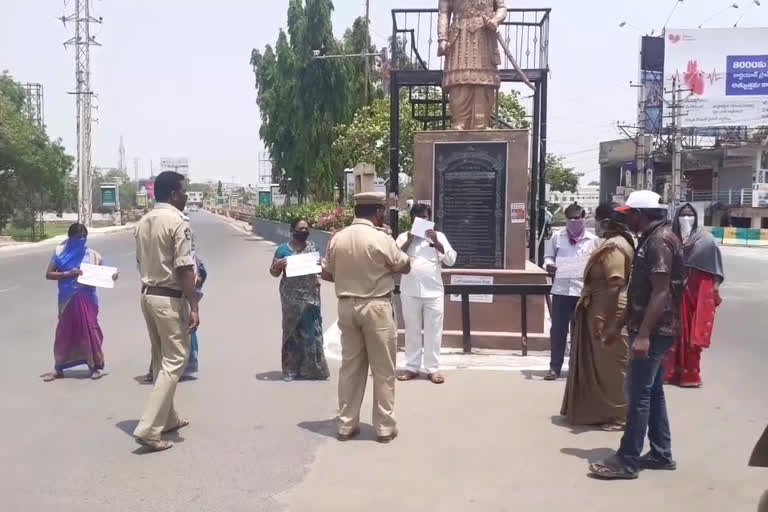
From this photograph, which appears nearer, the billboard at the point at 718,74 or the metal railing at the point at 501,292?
the metal railing at the point at 501,292

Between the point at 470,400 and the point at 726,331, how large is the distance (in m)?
5.70

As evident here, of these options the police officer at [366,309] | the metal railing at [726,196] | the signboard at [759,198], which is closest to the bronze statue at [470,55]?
the police officer at [366,309]

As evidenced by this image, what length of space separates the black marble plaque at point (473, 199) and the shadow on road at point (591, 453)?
12.7 feet

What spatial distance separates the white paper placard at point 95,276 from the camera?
6.96 metres

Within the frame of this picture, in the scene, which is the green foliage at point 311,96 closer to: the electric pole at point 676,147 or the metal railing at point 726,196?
the electric pole at point 676,147

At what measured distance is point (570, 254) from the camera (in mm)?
6992

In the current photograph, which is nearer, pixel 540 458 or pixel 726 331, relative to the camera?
pixel 540 458

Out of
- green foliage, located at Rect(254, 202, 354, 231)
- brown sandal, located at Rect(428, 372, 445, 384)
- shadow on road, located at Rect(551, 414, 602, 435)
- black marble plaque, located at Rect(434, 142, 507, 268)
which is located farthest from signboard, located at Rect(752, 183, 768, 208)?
shadow on road, located at Rect(551, 414, 602, 435)

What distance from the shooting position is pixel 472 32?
9008mm

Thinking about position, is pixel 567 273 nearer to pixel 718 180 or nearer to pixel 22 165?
pixel 22 165

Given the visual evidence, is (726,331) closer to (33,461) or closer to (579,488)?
(579,488)

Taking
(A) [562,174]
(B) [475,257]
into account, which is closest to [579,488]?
(B) [475,257]

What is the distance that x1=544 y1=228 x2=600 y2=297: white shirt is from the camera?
6871 mm

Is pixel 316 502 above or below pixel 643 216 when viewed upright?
below
